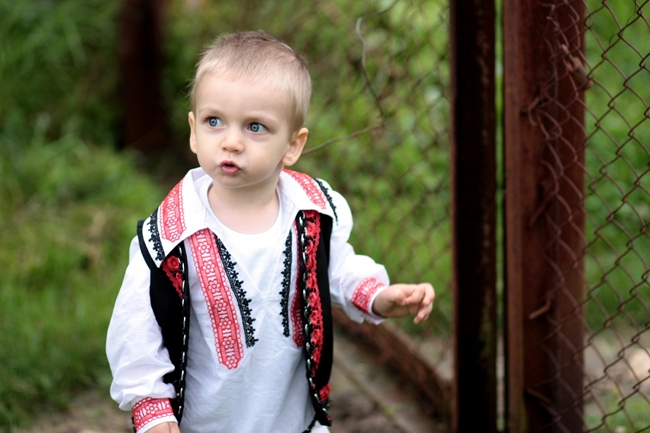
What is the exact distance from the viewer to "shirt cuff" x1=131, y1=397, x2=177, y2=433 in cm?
155

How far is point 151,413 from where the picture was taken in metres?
1.56

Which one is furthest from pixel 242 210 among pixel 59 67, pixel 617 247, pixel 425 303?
pixel 59 67

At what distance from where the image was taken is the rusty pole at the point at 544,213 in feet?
6.19

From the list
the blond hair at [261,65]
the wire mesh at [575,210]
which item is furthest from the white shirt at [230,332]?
the wire mesh at [575,210]

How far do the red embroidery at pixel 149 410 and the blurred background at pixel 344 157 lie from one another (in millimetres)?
844

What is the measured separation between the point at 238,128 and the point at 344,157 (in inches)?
82.0

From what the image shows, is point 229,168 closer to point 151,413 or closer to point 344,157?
point 151,413

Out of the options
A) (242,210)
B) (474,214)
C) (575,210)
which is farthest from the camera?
(474,214)

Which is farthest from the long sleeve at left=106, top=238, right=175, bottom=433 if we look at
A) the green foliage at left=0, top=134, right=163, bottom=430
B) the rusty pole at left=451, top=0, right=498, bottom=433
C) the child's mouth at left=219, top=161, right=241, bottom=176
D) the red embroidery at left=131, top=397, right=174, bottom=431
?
the green foliage at left=0, top=134, right=163, bottom=430

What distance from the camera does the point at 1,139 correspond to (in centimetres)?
447

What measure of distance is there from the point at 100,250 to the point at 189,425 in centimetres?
212

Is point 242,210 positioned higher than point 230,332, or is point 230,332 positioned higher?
point 242,210

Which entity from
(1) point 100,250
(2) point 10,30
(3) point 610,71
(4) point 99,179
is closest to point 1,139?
(4) point 99,179

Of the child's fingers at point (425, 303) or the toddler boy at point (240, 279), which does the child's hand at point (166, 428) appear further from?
the child's fingers at point (425, 303)
